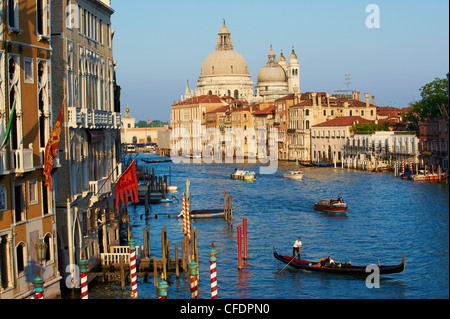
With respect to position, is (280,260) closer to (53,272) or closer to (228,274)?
(228,274)

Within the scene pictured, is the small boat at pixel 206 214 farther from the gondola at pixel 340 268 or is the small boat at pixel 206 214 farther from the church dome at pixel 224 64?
the church dome at pixel 224 64

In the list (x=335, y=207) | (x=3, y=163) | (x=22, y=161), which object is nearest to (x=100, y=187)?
(x=22, y=161)

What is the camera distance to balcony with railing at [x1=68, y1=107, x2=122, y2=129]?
1421 centimetres

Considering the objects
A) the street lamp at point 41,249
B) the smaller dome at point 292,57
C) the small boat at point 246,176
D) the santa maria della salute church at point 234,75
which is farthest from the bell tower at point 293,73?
the street lamp at point 41,249

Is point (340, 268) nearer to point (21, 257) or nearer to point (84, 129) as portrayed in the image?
point (84, 129)

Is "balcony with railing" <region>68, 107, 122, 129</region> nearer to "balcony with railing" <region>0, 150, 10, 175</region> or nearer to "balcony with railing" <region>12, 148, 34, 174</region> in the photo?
"balcony with railing" <region>12, 148, 34, 174</region>

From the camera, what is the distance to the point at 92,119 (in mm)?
15719

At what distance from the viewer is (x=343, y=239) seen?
2309 cm

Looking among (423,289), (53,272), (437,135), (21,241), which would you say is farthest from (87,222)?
(437,135)

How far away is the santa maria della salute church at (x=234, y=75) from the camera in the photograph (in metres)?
112

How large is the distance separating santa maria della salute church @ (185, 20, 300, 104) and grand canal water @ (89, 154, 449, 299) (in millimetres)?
69639

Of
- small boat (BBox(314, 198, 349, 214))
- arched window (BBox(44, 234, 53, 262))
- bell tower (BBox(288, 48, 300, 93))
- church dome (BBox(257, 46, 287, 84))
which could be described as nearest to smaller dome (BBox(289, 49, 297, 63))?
bell tower (BBox(288, 48, 300, 93))

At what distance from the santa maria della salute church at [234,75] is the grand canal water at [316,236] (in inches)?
2742

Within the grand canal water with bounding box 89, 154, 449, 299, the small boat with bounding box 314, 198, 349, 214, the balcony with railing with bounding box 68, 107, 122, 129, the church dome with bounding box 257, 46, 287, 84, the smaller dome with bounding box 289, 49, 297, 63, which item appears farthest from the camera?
the church dome with bounding box 257, 46, 287, 84
